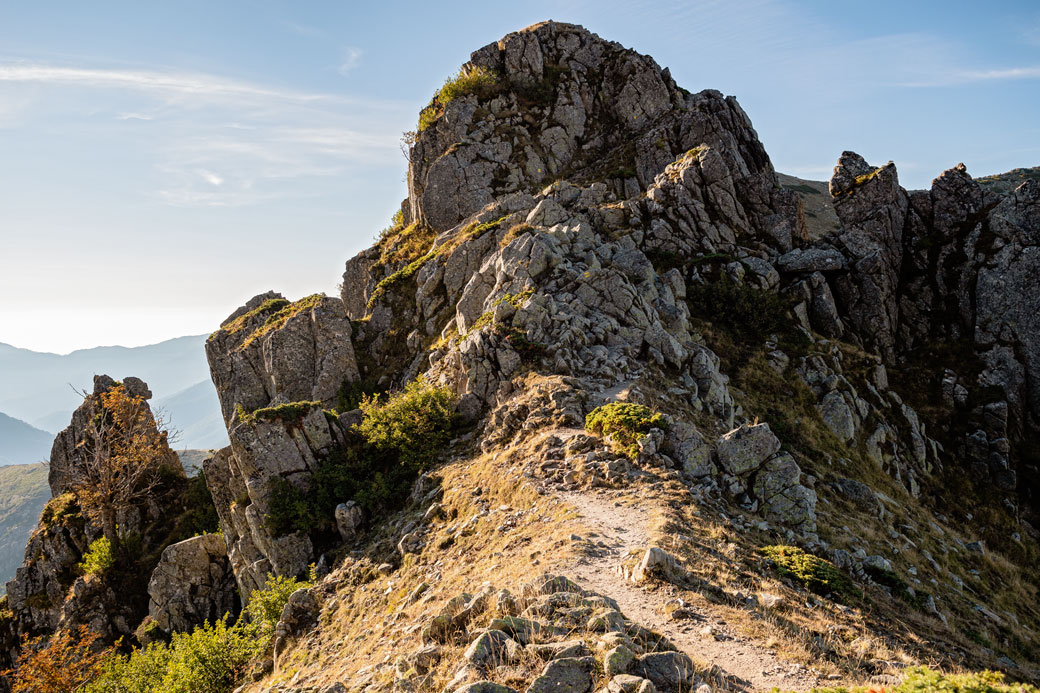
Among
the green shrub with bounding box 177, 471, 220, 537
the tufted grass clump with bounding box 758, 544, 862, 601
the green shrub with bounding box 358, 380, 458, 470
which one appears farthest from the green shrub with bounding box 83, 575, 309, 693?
the tufted grass clump with bounding box 758, 544, 862, 601

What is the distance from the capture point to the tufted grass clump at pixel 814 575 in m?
13.6

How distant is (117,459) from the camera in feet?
140

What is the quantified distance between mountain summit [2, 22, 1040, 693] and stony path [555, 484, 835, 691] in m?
0.07

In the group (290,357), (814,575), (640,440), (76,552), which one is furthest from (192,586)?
(814,575)

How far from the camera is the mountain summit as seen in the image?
12.2 metres

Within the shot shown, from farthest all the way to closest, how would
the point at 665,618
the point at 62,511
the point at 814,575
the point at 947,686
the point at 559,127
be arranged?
the point at 559,127, the point at 62,511, the point at 814,575, the point at 665,618, the point at 947,686

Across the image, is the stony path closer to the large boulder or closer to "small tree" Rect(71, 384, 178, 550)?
the large boulder

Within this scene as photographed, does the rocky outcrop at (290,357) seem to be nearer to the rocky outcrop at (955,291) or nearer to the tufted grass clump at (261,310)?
the tufted grass clump at (261,310)

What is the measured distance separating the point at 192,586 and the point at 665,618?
33599mm

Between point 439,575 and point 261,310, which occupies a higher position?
Answer: point 261,310

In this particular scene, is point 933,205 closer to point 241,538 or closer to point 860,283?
point 860,283

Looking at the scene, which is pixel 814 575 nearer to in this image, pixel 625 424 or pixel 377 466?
pixel 625 424

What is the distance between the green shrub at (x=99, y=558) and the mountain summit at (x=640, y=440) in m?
8.08

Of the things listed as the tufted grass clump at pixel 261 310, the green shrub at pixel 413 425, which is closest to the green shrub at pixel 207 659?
the green shrub at pixel 413 425
